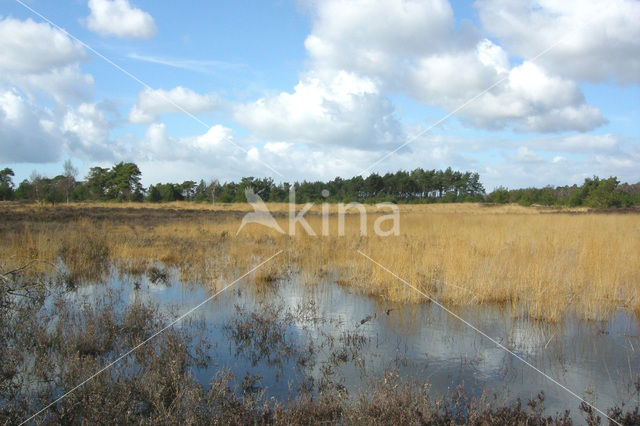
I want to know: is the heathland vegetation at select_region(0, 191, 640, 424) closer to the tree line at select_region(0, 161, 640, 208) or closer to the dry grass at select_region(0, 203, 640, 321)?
the dry grass at select_region(0, 203, 640, 321)

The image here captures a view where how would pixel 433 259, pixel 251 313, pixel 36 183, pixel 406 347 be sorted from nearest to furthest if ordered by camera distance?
1. pixel 406 347
2. pixel 251 313
3. pixel 433 259
4. pixel 36 183

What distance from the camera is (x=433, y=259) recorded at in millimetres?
10625

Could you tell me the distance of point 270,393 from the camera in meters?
4.57

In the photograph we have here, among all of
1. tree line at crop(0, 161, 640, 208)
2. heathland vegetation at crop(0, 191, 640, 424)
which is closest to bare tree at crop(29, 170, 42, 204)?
tree line at crop(0, 161, 640, 208)

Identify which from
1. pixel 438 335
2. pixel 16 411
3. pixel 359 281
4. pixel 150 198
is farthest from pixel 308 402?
pixel 150 198

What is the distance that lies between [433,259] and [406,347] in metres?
4.99

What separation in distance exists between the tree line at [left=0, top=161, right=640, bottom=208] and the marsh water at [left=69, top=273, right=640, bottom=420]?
3424cm

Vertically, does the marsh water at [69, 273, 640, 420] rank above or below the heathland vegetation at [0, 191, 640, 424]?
below

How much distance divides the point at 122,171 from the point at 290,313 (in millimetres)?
61337

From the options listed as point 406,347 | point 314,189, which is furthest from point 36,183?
point 406,347

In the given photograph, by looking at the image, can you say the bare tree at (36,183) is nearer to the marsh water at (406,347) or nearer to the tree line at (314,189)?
the tree line at (314,189)

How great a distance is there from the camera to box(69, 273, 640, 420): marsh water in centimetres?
478

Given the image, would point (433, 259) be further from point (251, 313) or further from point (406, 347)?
point (251, 313)

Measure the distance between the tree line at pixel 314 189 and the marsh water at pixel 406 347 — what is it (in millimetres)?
34236
